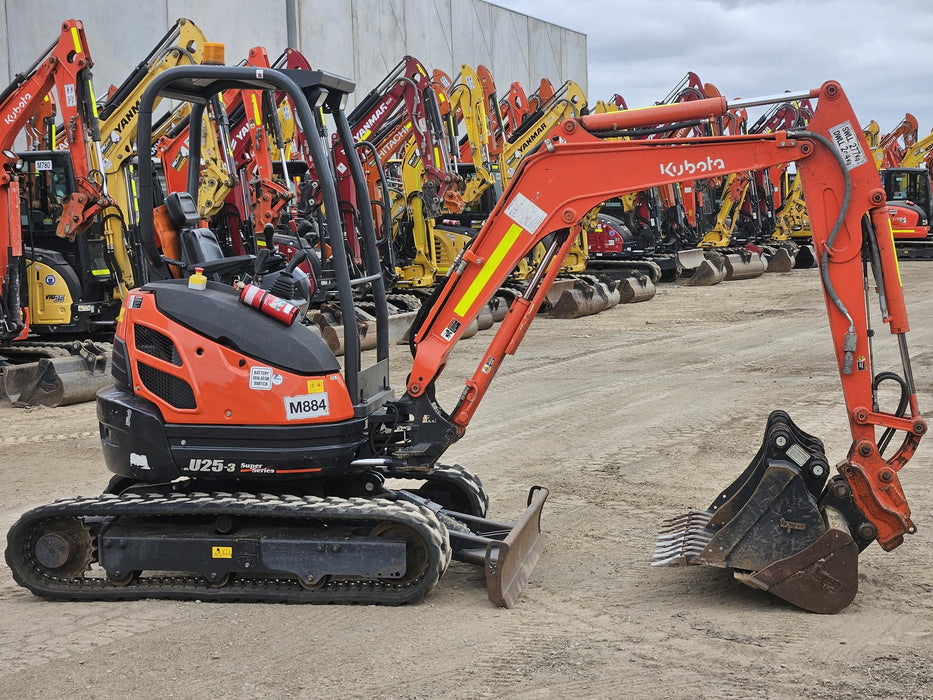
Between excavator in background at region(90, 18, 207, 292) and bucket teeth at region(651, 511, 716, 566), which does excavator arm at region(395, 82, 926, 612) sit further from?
excavator in background at region(90, 18, 207, 292)

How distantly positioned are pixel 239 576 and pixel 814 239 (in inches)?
116

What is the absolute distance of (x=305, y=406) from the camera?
4.90 meters

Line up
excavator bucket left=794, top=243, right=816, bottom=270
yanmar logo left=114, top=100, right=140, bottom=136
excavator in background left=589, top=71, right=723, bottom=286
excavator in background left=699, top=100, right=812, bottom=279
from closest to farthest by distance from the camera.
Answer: yanmar logo left=114, top=100, right=140, bottom=136 → excavator in background left=589, top=71, right=723, bottom=286 → excavator in background left=699, top=100, right=812, bottom=279 → excavator bucket left=794, top=243, right=816, bottom=270

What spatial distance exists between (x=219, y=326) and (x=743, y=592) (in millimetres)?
2587

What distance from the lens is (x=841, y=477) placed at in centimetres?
482

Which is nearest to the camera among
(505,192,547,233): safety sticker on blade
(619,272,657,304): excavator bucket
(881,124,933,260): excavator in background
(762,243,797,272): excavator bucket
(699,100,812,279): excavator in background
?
(505,192,547,233): safety sticker on blade

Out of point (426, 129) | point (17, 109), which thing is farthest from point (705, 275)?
point (17, 109)

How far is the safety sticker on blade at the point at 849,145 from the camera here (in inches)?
188

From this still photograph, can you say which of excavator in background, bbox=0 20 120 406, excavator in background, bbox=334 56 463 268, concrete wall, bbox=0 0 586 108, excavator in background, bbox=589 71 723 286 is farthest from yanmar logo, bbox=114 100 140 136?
excavator in background, bbox=589 71 723 286

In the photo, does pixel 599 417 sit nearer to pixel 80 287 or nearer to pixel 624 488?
pixel 624 488

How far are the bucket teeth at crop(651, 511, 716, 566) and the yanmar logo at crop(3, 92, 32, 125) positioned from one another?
8.40 metres

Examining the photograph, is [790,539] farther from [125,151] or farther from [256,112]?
[256,112]

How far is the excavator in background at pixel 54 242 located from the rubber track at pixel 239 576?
588 cm

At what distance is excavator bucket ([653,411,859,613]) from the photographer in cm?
462
